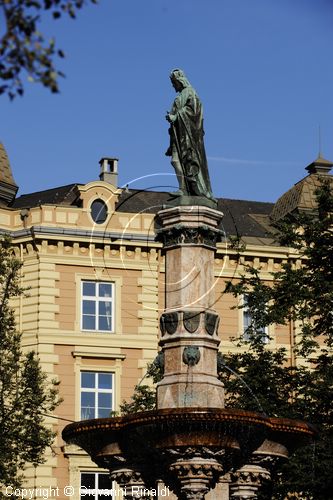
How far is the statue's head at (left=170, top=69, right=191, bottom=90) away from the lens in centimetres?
2494

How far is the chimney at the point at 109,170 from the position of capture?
5631 cm

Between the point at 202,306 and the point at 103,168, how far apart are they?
110 feet

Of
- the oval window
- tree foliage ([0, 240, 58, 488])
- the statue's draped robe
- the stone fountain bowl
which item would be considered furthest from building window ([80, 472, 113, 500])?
the statue's draped robe

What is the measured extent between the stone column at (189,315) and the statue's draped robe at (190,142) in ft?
1.97

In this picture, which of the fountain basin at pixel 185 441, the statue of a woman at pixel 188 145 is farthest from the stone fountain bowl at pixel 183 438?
the statue of a woman at pixel 188 145

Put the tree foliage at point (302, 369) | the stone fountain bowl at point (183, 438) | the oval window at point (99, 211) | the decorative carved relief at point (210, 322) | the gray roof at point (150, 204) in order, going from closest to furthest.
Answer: the stone fountain bowl at point (183, 438) → the decorative carved relief at point (210, 322) → the tree foliage at point (302, 369) → the oval window at point (99, 211) → the gray roof at point (150, 204)

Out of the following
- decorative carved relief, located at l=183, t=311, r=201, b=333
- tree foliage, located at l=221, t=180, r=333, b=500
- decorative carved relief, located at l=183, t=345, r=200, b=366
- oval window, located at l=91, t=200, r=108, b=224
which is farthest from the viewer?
oval window, located at l=91, t=200, r=108, b=224

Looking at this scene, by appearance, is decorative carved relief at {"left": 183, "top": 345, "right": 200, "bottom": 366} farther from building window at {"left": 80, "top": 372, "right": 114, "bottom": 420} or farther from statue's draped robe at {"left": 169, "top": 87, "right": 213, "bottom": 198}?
building window at {"left": 80, "top": 372, "right": 114, "bottom": 420}

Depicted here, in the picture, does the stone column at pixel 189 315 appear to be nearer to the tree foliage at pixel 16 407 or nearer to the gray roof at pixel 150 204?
the tree foliage at pixel 16 407

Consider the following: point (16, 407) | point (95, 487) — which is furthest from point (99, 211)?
point (16, 407)

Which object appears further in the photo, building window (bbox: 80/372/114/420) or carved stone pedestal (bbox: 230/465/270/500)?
building window (bbox: 80/372/114/420)

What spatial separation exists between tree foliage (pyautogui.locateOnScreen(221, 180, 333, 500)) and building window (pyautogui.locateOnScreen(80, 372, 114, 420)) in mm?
11394

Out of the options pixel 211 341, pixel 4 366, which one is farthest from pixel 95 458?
pixel 4 366

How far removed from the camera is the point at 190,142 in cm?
2430
